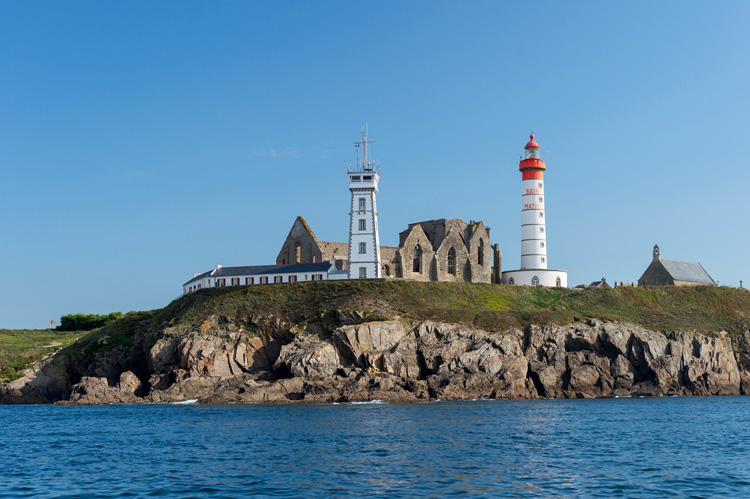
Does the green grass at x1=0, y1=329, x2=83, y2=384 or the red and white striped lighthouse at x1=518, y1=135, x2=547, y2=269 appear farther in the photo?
the red and white striped lighthouse at x1=518, y1=135, x2=547, y2=269

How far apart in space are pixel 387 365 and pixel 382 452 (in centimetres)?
3177

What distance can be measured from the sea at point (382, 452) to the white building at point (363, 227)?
29.6 meters

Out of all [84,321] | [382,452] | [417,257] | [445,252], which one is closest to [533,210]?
[445,252]

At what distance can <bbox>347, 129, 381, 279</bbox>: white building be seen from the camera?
8406 cm

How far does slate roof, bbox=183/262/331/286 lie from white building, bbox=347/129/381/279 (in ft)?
19.9

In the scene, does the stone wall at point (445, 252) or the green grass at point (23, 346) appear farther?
the stone wall at point (445, 252)

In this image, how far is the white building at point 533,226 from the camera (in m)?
92.7

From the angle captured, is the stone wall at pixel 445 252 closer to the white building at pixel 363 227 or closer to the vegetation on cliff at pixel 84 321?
the white building at pixel 363 227

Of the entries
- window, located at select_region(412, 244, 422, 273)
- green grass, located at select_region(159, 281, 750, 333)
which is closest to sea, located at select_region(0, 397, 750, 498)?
green grass, located at select_region(159, 281, 750, 333)

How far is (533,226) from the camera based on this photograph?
92.6 m

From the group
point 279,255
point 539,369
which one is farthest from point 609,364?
point 279,255

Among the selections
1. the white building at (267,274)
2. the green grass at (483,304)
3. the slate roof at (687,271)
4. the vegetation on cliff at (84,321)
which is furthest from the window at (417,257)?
the vegetation on cliff at (84,321)

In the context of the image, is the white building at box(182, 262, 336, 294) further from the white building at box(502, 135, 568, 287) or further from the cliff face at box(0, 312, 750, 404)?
the white building at box(502, 135, 568, 287)

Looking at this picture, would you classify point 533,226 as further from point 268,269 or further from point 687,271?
point 268,269
